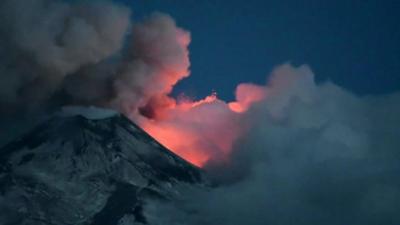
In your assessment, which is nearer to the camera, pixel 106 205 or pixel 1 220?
pixel 1 220

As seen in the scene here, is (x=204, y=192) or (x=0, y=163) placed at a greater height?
(x=204, y=192)

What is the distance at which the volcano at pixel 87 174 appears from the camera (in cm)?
9356

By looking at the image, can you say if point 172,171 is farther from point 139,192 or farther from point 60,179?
point 60,179

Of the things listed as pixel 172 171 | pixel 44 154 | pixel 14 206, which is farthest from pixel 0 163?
pixel 172 171

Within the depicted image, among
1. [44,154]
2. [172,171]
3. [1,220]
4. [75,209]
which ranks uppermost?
[172,171]

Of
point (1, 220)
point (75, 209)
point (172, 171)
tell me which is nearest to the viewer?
point (1, 220)

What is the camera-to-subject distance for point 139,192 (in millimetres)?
101938

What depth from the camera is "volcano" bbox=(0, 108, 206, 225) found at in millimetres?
93562

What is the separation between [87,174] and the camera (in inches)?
4080

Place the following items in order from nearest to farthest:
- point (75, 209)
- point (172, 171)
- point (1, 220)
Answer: point (1, 220), point (75, 209), point (172, 171)

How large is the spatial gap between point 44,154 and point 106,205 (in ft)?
41.5

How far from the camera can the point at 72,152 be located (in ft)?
351

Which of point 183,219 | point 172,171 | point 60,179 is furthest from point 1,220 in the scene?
point 172,171

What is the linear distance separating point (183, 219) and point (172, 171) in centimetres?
1494
